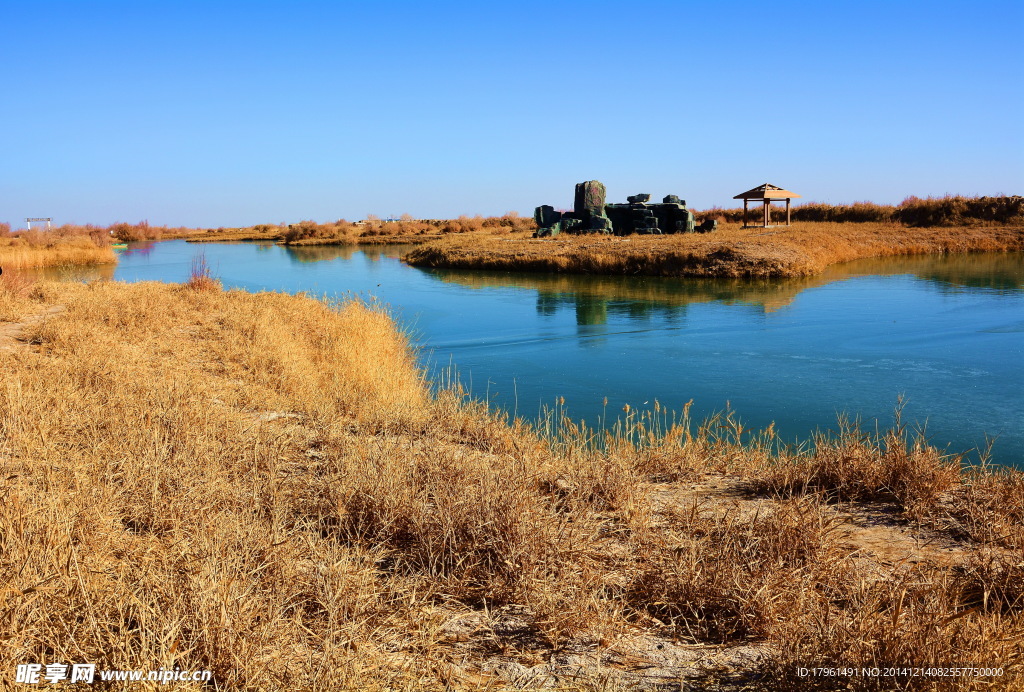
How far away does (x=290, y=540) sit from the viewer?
136 inches

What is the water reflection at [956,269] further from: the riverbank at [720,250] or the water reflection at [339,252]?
the water reflection at [339,252]

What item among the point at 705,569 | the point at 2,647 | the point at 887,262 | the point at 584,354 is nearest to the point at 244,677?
the point at 2,647

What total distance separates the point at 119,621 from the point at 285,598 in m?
0.59

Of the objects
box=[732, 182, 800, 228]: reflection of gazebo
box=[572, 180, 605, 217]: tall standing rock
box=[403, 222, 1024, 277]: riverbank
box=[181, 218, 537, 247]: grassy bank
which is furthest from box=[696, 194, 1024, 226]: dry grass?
box=[181, 218, 537, 247]: grassy bank

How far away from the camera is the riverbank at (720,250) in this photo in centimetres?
2475

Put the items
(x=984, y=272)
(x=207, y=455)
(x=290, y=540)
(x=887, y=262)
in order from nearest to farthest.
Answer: (x=290, y=540), (x=207, y=455), (x=984, y=272), (x=887, y=262)

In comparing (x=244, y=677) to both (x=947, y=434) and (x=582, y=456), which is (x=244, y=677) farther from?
(x=947, y=434)

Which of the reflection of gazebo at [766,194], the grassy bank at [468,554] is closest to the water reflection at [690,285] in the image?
the reflection of gazebo at [766,194]

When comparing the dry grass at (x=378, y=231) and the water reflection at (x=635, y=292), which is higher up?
the dry grass at (x=378, y=231)

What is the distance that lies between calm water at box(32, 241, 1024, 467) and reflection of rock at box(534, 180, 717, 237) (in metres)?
10.1

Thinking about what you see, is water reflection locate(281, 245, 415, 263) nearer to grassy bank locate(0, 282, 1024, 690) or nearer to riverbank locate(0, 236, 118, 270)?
riverbank locate(0, 236, 118, 270)

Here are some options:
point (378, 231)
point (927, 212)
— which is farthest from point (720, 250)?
point (378, 231)

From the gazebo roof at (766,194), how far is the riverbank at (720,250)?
1854 millimetres

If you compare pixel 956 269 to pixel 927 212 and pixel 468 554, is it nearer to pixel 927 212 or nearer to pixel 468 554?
pixel 927 212
